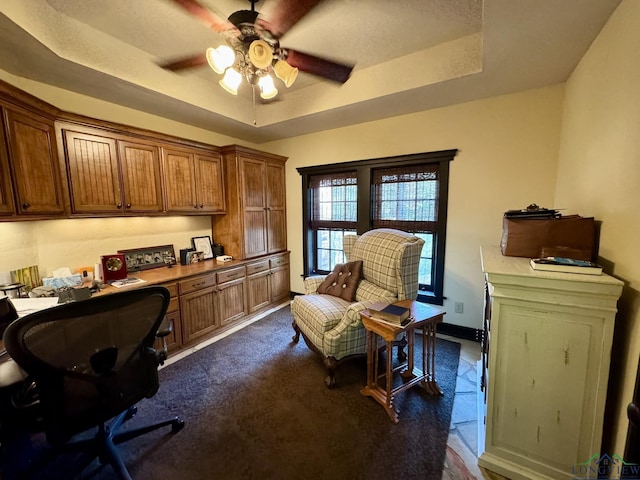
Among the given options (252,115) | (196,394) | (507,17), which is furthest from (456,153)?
(196,394)

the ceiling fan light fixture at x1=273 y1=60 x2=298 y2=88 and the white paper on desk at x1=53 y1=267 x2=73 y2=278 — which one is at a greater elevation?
the ceiling fan light fixture at x1=273 y1=60 x2=298 y2=88

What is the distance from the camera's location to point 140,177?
261 centimetres

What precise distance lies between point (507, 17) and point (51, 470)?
3.64 m

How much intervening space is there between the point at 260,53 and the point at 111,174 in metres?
1.86

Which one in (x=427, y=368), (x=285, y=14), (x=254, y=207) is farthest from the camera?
(x=254, y=207)

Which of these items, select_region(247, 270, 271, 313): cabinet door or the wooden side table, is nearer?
the wooden side table

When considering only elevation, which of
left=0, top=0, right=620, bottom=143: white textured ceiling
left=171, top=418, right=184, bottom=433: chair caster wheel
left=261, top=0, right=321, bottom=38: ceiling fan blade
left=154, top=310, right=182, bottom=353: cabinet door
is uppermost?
left=0, top=0, right=620, bottom=143: white textured ceiling

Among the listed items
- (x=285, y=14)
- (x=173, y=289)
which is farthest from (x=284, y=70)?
(x=173, y=289)

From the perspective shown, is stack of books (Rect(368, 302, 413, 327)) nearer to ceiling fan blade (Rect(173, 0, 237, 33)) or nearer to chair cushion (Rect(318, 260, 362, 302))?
chair cushion (Rect(318, 260, 362, 302))

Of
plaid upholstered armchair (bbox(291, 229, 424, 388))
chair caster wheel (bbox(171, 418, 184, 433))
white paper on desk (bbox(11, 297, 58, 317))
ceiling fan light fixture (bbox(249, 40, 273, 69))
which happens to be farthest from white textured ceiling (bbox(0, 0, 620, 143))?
chair caster wheel (bbox(171, 418, 184, 433))

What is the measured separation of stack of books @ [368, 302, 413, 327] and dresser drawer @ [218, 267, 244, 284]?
6.17 ft

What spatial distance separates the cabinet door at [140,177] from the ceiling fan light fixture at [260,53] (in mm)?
1710

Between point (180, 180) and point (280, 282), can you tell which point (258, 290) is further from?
point (180, 180)

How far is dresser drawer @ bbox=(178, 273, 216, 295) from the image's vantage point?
264cm
